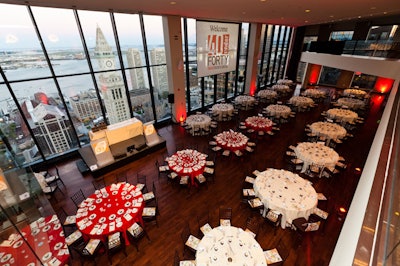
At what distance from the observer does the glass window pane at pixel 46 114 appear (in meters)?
7.03

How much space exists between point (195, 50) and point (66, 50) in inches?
264

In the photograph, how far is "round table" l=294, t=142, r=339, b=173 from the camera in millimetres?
6871

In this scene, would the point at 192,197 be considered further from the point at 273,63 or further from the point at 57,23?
the point at 273,63

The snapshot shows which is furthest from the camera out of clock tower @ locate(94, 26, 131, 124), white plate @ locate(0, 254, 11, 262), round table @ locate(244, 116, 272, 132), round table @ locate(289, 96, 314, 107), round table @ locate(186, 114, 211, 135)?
round table @ locate(289, 96, 314, 107)

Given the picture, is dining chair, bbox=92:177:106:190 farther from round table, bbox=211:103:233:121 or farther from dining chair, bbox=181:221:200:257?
round table, bbox=211:103:233:121

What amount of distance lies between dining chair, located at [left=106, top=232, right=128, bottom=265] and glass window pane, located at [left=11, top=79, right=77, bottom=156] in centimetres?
578

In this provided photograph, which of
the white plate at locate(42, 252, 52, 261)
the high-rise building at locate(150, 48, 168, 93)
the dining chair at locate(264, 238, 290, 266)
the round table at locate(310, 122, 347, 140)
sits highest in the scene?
the high-rise building at locate(150, 48, 168, 93)

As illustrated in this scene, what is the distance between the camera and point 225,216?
17.6 ft

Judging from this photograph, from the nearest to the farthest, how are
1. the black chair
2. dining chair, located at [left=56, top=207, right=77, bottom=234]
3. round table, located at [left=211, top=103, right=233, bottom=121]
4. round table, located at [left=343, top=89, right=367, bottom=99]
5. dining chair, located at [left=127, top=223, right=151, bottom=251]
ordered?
the black chair, dining chair, located at [left=127, top=223, right=151, bottom=251], dining chair, located at [left=56, top=207, right=77, bottom=234], round table, located at [left=211, top=103, right=233, bottom=121], round table, located at [left=343, top=89, right=367, bottom=99]

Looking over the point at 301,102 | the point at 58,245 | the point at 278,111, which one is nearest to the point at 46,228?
the point at 58,245

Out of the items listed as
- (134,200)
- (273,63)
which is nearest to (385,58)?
(273,63)

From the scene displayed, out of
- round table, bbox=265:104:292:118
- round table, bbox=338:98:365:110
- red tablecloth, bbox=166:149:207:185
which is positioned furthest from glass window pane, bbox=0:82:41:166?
round table, bbox=338:98:365:110

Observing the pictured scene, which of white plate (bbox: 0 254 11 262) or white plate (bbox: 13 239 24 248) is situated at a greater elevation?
white plate (bbox: 13 239 24 248)

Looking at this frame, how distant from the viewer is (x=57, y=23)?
6973mm
